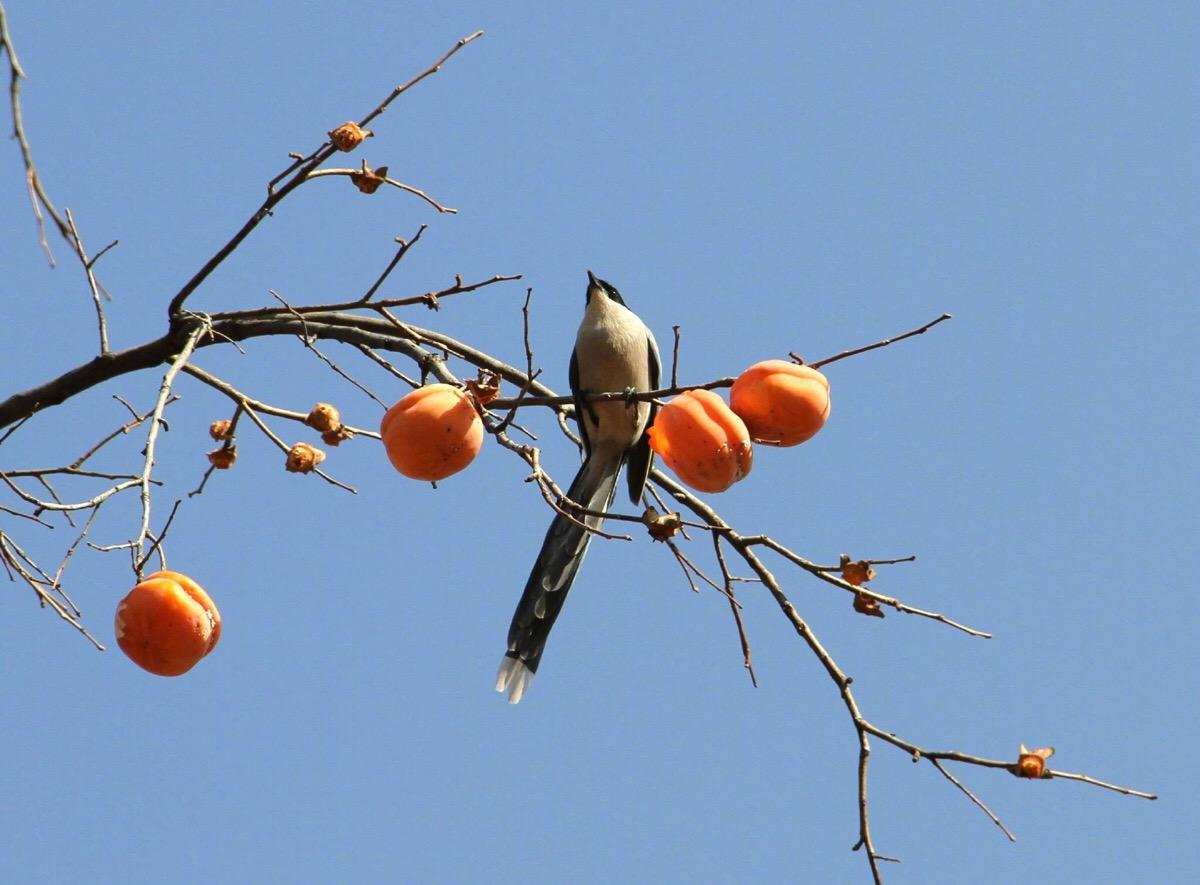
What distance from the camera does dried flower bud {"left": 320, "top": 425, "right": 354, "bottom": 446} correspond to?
3309 mm

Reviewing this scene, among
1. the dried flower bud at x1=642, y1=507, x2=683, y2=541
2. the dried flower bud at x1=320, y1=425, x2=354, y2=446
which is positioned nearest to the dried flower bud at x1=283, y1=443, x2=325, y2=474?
the dried flower bud at x1=320, y1=425, x2=354, y2=446

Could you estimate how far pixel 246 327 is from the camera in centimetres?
353

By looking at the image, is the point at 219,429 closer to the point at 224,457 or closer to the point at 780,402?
the point at 224,457

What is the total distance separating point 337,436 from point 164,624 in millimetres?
730

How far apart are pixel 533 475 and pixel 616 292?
8.03ft

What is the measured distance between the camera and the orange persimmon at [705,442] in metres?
2.95

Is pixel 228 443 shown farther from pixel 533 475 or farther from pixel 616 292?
pixel 616 292

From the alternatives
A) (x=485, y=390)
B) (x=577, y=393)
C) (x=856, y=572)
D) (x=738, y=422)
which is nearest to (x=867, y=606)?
(x=856, y=572)

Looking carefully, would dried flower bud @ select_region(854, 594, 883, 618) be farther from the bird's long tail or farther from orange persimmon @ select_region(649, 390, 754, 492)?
the bird's long tail

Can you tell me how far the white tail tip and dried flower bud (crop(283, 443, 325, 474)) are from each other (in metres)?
0.79

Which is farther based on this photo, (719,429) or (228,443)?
(228,443)

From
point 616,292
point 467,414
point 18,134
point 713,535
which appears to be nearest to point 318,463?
point 467,414

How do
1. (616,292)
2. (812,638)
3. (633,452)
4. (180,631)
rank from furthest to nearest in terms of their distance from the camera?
(616,292), (633,452), (812,638), (180,631)

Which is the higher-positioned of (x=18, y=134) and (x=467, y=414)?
(x=467, y=414)
